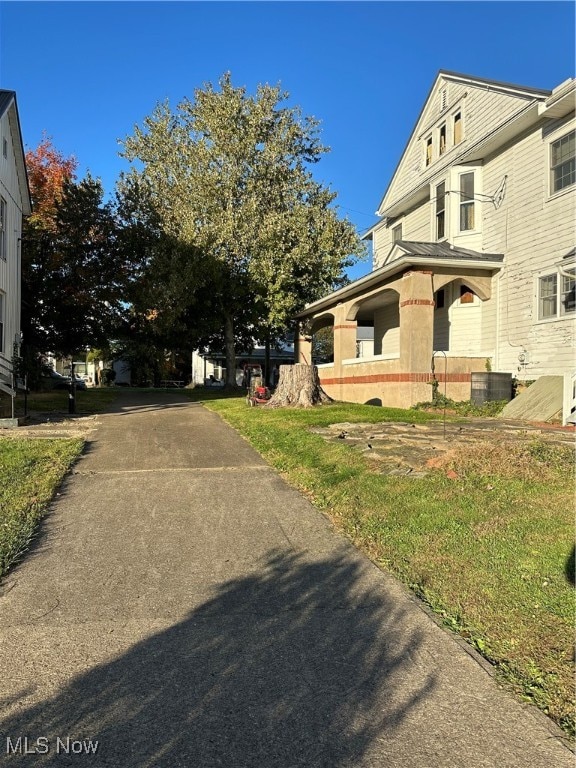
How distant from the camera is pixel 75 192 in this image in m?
27.1

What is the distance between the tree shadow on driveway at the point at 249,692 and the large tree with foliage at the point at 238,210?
23.1 metres

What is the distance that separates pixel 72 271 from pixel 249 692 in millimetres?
26905

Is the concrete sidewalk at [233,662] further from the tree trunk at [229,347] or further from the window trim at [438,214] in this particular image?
the tree trunk at [229,347]

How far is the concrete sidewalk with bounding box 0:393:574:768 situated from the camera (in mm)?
2514

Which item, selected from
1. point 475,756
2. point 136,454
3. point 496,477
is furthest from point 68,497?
point 475,756

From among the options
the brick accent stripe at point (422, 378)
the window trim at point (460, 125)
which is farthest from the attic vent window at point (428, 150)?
the brick accent stripe at point (422, 378)

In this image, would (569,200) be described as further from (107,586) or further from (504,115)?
(107,586)

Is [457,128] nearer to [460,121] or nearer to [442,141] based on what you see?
[460,121]

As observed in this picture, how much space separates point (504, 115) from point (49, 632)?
55.2 ft

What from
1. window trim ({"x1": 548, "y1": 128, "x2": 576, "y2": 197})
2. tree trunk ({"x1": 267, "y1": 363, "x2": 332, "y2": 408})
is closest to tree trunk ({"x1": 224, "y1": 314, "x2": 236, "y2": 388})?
tree trunk ({"x1": 267, "y1": 363, "x2": 332, "y2": 408})

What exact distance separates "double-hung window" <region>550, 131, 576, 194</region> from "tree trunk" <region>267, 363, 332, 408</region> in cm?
749

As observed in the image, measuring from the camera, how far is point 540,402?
12922 millimetres

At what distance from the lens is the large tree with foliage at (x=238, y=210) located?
26.3 meters

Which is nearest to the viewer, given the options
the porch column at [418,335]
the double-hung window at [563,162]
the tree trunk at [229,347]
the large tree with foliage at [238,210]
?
the double-hung window at [563,162]
